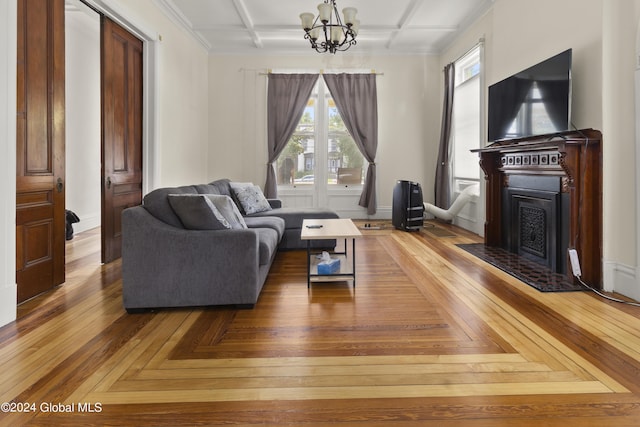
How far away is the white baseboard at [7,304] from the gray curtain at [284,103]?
4839 mm

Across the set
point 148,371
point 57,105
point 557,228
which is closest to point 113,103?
point 57,105

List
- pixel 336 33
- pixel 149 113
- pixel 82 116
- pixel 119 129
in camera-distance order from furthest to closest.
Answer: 1. pixel 82 116
2. pixel 149 113
3. pixel 336 33
4. pixel 119 129

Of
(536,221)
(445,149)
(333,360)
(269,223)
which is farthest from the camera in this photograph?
(445,149)

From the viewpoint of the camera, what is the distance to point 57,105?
321 centimetres

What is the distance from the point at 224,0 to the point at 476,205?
4.51 m

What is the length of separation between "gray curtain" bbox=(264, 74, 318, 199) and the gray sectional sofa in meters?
4.53

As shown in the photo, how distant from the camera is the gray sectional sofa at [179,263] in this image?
2578 millimetres

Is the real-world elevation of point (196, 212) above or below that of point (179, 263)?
above

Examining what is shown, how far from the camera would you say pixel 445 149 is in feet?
22.3

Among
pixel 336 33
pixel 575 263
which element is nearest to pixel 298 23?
pixel 336 33

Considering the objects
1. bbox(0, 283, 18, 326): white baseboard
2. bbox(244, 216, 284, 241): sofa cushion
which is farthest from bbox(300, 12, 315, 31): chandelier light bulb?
bbox(0, 283, 18, 326): white baseboard

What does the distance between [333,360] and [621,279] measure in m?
2.42

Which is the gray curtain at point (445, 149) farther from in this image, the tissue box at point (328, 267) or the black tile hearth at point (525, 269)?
the tissue box at point (328, 267)

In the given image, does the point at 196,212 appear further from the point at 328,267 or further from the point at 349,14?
the point at 349,14
